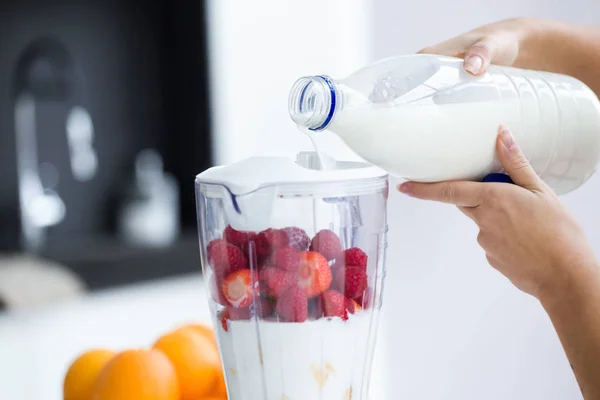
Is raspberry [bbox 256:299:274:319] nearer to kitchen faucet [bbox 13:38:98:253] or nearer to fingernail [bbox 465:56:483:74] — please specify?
fingernail [bbox 465:56:483:74]

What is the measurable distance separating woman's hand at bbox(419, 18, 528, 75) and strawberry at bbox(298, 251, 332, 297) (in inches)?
10.8

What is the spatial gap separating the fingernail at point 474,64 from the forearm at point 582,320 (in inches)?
8.8

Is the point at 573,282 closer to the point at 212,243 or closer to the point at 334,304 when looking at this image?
the point at 334,304

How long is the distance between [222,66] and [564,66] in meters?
1.67

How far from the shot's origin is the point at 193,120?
8.91 ft

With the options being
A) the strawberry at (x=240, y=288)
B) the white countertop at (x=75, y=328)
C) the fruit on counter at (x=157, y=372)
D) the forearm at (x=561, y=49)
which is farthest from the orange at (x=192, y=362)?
the white countertop at (x=75, y=328)

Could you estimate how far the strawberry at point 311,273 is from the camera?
661 millimetres

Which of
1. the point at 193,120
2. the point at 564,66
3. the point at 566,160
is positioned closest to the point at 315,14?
the point at 193,120

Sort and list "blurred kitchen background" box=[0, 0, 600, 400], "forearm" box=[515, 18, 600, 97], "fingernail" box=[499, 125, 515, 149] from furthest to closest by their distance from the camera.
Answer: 1. "blurred kitchen background" box=[0, 0, 600, 400]
2. "forearm" box=[515, 18, 600, 97]
3. "fingernail" box=[499, 125, 515, 149]

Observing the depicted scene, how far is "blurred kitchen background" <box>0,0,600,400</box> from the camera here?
85.2 inches

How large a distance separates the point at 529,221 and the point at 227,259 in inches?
12.2

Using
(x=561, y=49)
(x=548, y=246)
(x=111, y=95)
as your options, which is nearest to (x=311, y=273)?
(x=548, y=246)

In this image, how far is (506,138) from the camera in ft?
2.51

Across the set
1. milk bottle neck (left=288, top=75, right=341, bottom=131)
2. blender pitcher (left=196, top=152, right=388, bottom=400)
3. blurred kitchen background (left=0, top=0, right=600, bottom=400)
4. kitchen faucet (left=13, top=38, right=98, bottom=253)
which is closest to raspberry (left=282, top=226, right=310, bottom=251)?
blender pitcher (left=196, top=152, right=388, bottom=400)
